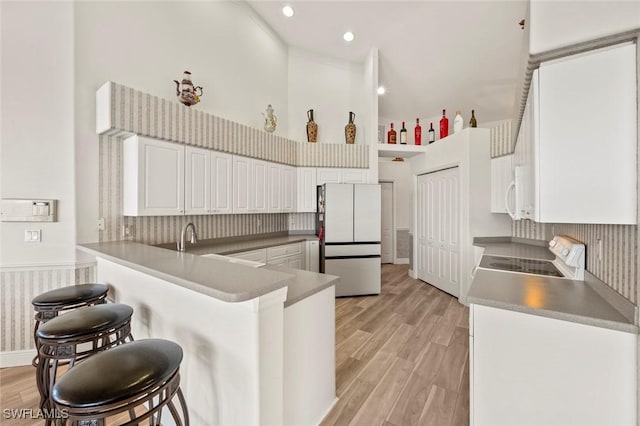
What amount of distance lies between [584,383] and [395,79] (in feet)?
16.8

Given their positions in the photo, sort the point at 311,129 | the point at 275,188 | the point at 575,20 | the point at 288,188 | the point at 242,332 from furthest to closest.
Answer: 1. the point at 311,129
2. the point at 288,188
3. the point at 275,188
4. the point at 242,332
5. the point at 575,20

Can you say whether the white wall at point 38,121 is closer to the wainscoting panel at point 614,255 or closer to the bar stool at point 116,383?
the bar stool at point 116,383

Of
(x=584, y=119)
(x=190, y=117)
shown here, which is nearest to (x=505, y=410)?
(x=584, y=119)

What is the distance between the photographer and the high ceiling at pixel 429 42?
3.73 meters

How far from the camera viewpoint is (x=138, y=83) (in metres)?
3.06

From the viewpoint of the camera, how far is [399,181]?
21.9ft

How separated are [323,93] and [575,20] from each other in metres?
4.55

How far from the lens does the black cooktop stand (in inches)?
83.4

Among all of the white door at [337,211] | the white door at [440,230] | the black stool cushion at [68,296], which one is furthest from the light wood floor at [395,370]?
the white door at [337,211]

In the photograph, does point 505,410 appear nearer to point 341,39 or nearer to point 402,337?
point 402,337

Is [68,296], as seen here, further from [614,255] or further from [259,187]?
A: [614,255]

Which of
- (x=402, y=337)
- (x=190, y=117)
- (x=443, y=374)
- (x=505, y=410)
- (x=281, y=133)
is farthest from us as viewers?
(x=281, y=133)

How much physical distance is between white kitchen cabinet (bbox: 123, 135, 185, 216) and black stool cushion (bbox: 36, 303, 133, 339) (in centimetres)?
145

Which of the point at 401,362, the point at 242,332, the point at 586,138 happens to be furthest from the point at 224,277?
the point at 401,362
